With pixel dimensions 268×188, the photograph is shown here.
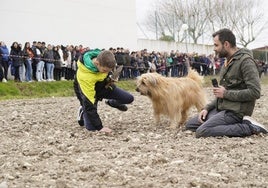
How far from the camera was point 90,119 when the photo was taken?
8328 millimetres

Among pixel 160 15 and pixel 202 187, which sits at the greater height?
pixel 160 15

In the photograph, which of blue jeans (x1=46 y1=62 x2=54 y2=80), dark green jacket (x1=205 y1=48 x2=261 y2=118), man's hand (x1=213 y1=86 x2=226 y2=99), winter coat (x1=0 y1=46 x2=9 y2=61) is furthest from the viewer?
blue jeans (x1=46 y1=62 x2=54 y2=80)

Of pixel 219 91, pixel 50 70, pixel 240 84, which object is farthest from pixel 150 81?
pixel 50 70

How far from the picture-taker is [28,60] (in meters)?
20.6

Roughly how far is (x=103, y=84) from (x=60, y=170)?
3480 mm

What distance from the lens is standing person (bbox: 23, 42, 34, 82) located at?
20625 millimetres

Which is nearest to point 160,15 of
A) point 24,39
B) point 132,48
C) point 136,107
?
point 132,48

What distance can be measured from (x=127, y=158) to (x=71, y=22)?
86.3 feet

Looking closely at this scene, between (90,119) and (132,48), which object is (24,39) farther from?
(90,119)

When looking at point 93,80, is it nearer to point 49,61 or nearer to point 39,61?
point 39,61

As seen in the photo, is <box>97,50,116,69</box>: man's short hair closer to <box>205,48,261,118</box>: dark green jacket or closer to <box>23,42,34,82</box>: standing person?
<box>205,48,261,118</box>: dark green jacket

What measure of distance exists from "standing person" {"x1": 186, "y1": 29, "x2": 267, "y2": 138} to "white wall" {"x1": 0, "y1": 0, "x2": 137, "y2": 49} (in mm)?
19893

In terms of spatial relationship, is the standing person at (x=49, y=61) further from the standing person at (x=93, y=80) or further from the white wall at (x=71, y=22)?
the standing person at (x=93, y=80)

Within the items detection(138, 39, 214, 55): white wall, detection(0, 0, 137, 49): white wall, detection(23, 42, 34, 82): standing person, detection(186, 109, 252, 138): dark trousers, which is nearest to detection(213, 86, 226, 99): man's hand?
detection(186, 109, 252, 138): dark trousers
